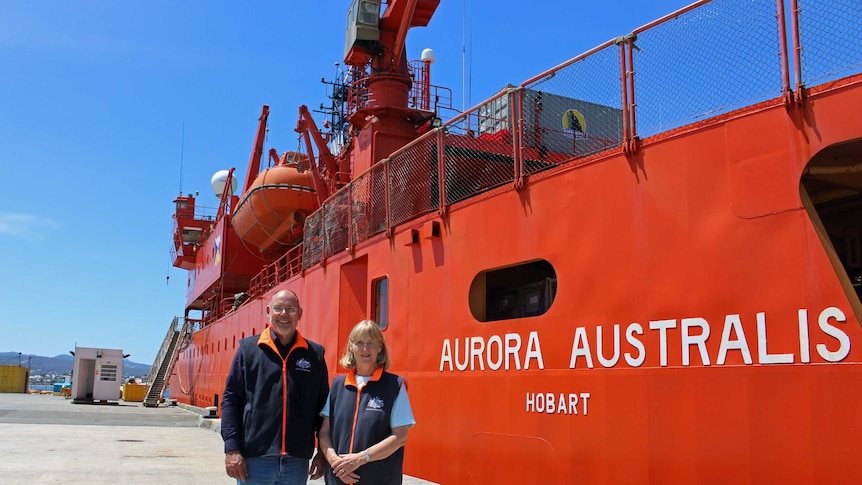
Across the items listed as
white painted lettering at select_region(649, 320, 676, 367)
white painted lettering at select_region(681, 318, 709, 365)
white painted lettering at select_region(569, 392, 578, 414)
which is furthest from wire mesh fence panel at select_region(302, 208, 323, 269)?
white painted lettering at select_region(681, 318, 709, 365)

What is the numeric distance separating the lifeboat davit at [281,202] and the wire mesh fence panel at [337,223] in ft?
19.1

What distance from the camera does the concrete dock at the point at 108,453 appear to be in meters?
8.85

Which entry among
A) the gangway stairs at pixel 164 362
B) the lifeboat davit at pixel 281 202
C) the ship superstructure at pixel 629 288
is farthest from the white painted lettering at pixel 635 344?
the gangway stairs at pixel 164 362

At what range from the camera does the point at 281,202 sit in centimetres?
1889

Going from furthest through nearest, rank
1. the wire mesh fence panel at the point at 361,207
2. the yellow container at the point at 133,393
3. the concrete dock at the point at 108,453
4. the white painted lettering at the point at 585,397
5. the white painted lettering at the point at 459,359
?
the yellow container at the point at 133,393 → the wire mesh fence panel at the point at 361,207 → the concrete dock at the point at 108,453 → the white painted lettering at the point at 459,359 → the white painted lettering at the point at 585,397

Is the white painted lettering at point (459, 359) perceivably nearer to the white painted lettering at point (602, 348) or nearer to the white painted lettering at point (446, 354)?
the white painted lettering at point (446, 354)

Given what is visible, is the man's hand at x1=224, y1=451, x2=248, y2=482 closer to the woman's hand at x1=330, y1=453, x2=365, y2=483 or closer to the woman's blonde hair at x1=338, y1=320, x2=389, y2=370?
the woman's hand at x1=330, y1=453, x2=365, y2=483

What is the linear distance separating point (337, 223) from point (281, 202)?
22.3 feet

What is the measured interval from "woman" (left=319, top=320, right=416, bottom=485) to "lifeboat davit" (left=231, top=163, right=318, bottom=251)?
1497 centimetres

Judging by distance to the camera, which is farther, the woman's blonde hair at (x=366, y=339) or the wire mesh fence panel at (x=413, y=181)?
the wire mesh fence panel at (x=413, y=181)

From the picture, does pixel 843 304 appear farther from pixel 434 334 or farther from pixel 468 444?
pixel 434 334

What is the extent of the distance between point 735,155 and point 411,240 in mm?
4745

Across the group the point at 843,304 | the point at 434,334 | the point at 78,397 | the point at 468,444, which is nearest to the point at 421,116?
the point at 434,334

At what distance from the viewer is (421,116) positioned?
14.0 meters
